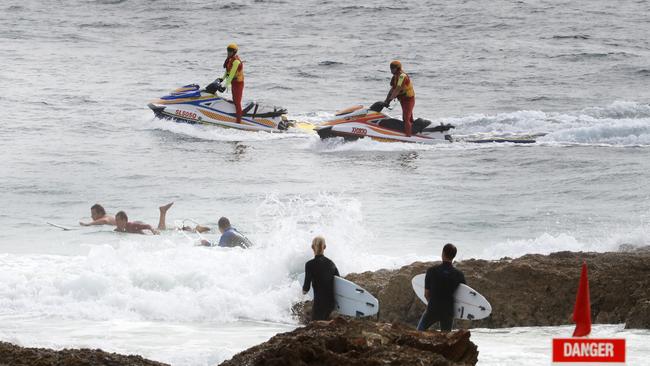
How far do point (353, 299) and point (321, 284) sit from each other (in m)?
0.34

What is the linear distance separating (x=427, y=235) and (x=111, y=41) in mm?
23718

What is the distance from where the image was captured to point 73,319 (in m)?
12.5

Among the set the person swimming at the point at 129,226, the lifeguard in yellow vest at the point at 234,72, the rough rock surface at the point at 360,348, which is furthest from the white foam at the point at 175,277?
the lifeguard in yellow vest at the point at 234,72

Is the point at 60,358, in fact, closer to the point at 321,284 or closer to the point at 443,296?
the point at 321,284

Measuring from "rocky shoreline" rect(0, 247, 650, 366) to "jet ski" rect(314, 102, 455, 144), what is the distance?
34.7 feet

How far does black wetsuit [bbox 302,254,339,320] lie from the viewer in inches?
422

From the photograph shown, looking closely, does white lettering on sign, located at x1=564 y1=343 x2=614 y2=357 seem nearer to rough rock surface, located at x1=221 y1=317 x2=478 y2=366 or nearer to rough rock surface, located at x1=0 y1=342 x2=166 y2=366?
rough rock surface, located at x1=221 y1=317 x2=478 y2=366

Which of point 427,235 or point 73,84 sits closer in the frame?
point 427,235

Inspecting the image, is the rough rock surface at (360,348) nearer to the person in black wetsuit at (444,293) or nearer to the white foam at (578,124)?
the person in black wetsuit at (444,293)

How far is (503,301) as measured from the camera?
39.8 feet

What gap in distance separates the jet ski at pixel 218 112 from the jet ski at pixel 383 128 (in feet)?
5.73

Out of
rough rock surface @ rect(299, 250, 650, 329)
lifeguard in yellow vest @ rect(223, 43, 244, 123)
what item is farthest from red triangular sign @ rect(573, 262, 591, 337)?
lifeguard in yellow vest @ rect(223, 43, 244, 123)

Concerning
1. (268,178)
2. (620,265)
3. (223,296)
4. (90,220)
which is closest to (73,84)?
(268,178)

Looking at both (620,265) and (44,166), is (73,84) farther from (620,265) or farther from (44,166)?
(620,265)
